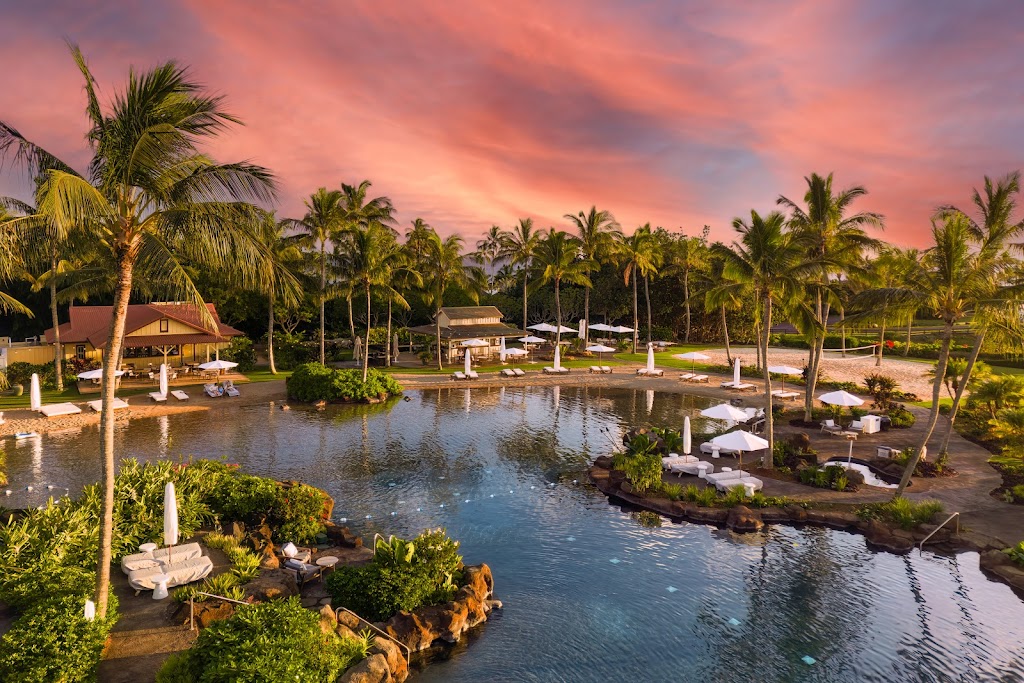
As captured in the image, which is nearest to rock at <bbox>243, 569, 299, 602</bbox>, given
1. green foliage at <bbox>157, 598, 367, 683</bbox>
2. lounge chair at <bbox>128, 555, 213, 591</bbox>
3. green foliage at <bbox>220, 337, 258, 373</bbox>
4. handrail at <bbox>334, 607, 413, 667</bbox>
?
lounge chair at <bbox>128, 555, 213, 591</bbox>

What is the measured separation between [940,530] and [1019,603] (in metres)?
3.00

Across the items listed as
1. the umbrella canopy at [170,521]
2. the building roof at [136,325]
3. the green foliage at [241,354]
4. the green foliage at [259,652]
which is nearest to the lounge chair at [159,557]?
the umbrella canopy at [170,521]

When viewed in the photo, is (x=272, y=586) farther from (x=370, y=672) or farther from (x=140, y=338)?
(x=140, y=338)

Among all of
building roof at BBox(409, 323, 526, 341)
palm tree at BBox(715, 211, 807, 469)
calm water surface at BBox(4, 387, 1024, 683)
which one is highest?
palm tree at BBox(715, 211, 807, 469)

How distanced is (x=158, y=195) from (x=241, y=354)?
37.4m

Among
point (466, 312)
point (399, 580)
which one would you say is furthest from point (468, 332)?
point (399, 580)

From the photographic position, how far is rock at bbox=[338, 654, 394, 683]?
10148 millimetres

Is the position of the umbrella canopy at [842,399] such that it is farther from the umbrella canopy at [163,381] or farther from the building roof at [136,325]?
the building roof at [136,325]

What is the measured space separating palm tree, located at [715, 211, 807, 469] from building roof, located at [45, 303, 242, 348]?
31411 millimetres

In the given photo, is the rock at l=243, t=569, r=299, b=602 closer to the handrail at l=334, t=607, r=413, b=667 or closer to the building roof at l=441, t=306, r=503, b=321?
the handrail at l=334, t=607, r=413, b=667

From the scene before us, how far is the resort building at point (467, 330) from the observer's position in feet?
168

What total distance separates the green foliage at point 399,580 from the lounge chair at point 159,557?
307 cm

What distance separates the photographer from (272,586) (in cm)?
1308

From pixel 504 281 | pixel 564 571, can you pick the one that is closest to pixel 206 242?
pixel 564 571
